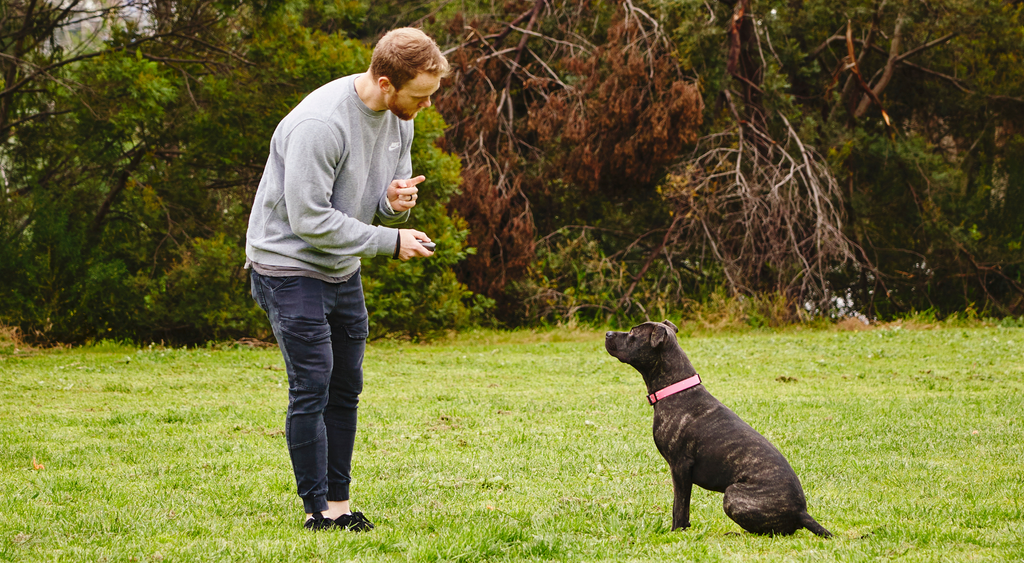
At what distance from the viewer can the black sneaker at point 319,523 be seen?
3592mm

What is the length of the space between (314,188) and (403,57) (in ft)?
1.88

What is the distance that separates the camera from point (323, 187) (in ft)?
10.7

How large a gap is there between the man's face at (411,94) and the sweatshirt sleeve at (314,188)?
263 mm

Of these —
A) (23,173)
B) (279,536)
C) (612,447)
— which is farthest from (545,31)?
(279,536)

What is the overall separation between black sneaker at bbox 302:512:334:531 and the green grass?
2.3 inches

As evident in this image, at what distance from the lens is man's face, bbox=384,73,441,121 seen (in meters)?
3.35

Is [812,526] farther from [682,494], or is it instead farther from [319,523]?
[319,523]

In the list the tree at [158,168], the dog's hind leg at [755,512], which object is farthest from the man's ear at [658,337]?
the tree at [158,168]

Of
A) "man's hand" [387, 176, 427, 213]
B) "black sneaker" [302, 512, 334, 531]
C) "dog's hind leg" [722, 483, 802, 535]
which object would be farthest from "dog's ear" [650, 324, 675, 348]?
"black sneaker" [302, 512, 334, 531]

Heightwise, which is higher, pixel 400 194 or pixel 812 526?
pixel 400 194

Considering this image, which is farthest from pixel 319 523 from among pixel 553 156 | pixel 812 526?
pixel 553 156

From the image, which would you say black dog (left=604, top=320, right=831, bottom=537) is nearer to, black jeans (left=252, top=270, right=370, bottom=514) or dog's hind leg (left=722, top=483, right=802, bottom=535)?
dog's hind leg (left=722, top=483, right=802, bottom=535)

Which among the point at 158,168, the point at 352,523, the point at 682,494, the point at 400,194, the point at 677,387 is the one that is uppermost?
the point at 158,168

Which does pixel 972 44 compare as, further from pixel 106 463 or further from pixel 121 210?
pixel 106 463
